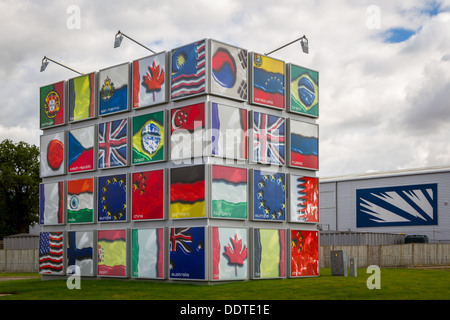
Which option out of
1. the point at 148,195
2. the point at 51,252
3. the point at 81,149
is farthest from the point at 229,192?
the point at 51,252

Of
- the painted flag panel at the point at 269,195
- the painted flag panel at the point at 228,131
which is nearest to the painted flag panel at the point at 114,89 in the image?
the painted flag panel at the point at 228,131

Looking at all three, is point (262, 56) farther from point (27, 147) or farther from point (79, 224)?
point (27, 147)

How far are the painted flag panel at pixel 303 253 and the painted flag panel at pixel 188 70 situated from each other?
9.49 m

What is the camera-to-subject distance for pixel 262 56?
33844 mm

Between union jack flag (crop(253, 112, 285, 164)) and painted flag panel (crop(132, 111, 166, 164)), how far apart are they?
4779 mm

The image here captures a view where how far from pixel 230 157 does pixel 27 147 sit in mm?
61421

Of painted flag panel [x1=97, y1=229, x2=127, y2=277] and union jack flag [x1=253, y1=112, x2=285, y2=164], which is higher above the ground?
union jack flag [x1=253, y1=112, x2=285, y2=164]

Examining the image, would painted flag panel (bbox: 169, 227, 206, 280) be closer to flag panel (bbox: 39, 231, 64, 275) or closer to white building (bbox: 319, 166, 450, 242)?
flag panel (bbox: 39, 231, 64, 275)

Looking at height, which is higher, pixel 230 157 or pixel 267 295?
pixel 230 157

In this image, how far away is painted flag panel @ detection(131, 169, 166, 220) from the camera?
106ft

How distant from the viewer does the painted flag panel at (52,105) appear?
129 ft

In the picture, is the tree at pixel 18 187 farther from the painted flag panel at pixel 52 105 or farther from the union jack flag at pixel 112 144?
the union jack flag at pixel 112 144

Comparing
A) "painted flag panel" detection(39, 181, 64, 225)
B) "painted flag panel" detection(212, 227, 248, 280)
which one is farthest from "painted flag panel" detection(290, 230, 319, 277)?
"painted flag panel" detection(39, 181, 64, 225)

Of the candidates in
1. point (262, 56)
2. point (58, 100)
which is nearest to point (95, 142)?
point (58, 100)
